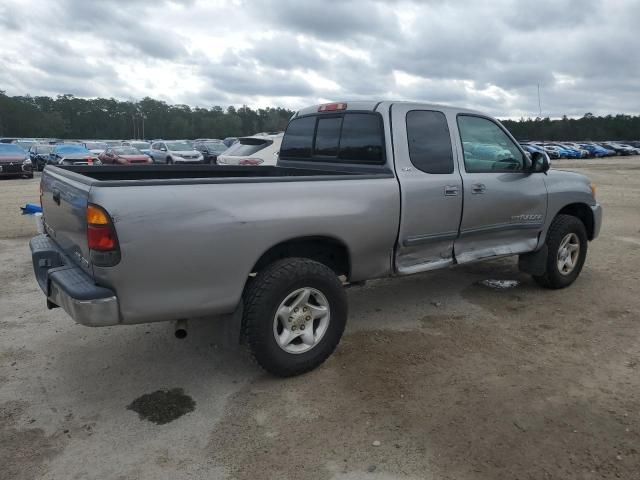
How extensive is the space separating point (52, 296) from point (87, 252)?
559mm

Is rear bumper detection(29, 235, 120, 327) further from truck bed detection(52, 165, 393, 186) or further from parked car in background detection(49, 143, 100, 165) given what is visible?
parked car in background detection(49, 143, 100, 165)

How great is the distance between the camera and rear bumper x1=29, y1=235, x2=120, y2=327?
2.92 m

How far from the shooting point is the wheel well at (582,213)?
19.0 ft

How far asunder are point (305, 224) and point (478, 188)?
185cm

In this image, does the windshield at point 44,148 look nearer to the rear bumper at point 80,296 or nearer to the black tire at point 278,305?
the rear bumper at point 80,296

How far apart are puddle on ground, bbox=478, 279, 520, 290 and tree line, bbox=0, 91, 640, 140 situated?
8533 centimetres

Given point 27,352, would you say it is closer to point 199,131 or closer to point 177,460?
point 177,460

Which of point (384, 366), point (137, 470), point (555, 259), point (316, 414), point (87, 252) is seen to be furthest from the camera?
point (555, 259)

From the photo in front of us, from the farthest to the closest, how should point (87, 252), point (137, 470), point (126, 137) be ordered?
point (126, 137) < point (87, 252) < point (137, 470)

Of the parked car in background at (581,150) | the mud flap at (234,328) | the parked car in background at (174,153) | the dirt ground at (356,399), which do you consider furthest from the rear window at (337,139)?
the parked car in background at (581,150)

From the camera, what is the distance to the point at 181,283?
122 inches

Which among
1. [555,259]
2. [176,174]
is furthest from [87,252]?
[555,259]

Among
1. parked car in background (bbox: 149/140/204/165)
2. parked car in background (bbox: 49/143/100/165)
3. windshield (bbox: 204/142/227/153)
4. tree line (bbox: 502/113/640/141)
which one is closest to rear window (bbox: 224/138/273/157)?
parked car in background (bbox: 149/140/204/165)

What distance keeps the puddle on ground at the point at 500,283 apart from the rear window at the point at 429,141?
1.89 m
